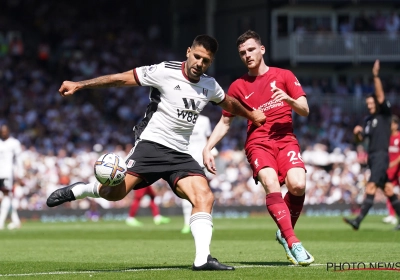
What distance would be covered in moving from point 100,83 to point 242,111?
6.03ft

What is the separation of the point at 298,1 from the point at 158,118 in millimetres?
32319

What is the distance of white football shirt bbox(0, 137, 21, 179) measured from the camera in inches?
914

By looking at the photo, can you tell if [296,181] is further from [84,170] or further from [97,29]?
[97,29]

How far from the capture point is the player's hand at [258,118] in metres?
10.9

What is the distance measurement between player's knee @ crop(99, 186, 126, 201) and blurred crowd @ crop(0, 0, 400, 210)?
631 inches

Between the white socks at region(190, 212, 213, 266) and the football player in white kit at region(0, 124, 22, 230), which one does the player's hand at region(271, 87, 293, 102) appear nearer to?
the white socks at region(190, 212, 213, 266)

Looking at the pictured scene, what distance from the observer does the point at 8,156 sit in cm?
2325

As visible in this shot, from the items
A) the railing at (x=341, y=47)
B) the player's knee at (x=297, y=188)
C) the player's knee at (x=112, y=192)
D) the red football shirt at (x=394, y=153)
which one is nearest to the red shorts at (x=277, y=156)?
the player's knee at (x=297, y=188)

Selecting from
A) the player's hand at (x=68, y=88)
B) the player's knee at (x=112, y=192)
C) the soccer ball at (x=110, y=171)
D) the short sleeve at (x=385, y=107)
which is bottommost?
Answer: the player's knee at (x=112, y=192)

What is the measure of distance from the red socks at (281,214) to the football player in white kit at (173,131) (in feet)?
2.44

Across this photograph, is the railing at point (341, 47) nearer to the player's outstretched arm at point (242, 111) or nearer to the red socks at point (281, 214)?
the player's outstretched arm at point (242, 111)

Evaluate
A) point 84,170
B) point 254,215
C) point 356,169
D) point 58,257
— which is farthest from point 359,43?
point 58,257

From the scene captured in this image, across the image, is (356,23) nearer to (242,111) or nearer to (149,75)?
(242,111)

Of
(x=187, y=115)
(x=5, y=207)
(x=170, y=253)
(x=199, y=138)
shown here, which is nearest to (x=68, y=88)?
(x=187, y=115)
